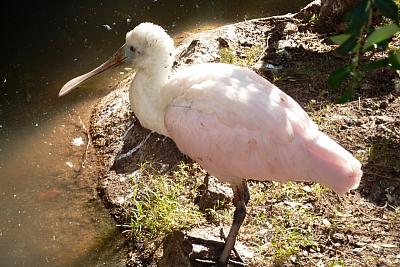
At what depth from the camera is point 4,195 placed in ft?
17.8

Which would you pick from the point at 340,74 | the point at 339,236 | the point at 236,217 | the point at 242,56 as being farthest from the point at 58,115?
the point at 340,74

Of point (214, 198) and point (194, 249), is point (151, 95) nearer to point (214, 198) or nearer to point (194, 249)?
point (214, 198)

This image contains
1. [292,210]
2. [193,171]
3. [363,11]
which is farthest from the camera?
[193,171]

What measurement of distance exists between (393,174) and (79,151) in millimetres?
2851

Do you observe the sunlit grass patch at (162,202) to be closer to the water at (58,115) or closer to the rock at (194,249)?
the rock at (194,249)

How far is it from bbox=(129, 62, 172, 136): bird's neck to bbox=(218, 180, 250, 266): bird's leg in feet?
2.13

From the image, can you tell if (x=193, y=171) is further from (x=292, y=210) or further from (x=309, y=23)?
(x=309, y=23)

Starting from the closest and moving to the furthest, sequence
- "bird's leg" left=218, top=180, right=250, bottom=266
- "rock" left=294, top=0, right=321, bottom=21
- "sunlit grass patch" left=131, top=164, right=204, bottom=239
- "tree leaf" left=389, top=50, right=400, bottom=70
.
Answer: "tree leaf" left=389, top=50, right=400, bottom=70 < "bird's leg" left=218, top=180, right=250, bottom=266 < "sunlit grass patch" left=131, top=164, right=204, bottom=239 < "rock" left=294, top=0, right=321, bottom=21

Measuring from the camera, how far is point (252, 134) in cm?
388

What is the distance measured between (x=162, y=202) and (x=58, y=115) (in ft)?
6.84

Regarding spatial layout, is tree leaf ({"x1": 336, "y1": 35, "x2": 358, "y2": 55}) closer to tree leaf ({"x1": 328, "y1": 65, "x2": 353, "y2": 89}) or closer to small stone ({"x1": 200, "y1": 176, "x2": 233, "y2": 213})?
tree leaf ({"x1": 328, "y1": 65, "x2": 353, "y2": 89})

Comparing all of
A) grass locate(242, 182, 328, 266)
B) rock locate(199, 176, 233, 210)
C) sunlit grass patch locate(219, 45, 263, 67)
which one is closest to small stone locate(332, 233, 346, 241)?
grass locate(242, 182, 328, 266)

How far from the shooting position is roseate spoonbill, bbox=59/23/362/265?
385cm

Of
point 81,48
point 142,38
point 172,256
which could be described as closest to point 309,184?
point 172,256
